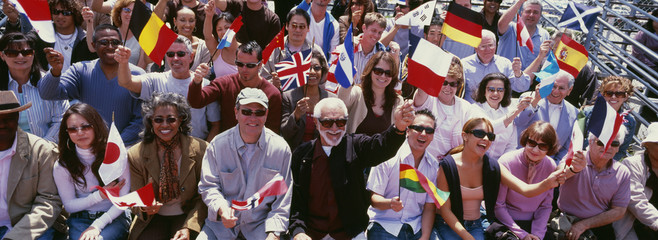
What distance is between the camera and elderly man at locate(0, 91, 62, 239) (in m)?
3.99

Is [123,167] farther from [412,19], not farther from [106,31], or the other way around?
[412,19]

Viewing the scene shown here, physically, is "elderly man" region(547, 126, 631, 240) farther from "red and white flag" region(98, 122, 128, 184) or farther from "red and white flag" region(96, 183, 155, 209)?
"red and white flag" region(98, 122, 128, 184)

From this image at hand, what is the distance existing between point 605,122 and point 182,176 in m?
3.41

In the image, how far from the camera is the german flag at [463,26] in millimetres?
5059

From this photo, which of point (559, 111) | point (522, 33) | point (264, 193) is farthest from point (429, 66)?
point (522, 33)

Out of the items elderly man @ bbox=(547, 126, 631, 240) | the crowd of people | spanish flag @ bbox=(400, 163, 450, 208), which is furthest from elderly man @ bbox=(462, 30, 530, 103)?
spanish flag @ bbox=(400, 163, 450, 208)

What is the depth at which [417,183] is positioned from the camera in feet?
13.8

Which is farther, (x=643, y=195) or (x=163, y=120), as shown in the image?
(x=643, y=195)

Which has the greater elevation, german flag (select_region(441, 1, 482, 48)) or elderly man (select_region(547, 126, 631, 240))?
german flag (select_region(441, 1, 482, 48))

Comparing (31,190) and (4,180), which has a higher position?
(4,180)

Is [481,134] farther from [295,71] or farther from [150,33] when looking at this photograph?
[150,33]

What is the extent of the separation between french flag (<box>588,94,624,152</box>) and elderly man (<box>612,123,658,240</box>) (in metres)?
0.79

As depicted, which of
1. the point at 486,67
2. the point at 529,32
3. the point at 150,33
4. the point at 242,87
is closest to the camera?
the point at 150,33

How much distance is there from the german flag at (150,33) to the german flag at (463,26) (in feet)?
8.31
